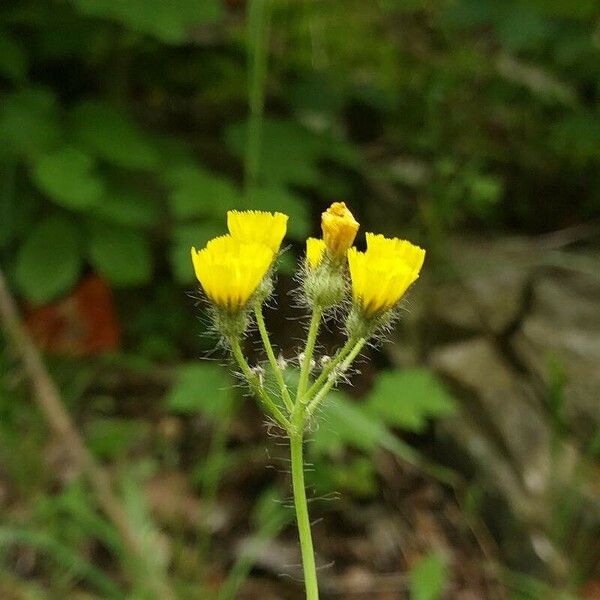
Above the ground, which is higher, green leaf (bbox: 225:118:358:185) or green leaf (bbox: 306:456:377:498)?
green leaf (bbox: 225:118:358:185)

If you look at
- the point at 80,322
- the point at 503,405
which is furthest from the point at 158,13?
the point at 503,405

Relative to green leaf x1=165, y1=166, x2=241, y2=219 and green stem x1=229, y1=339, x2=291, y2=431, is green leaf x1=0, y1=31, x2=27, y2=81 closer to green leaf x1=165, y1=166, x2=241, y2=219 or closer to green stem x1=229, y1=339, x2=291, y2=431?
green leaf x1=165, y1=166, x2=241, y2=219

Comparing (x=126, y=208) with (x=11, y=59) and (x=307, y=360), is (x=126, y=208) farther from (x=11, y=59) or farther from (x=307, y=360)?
(x=307, y=360)

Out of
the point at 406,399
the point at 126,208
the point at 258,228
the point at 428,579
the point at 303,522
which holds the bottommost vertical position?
the point at 303,522

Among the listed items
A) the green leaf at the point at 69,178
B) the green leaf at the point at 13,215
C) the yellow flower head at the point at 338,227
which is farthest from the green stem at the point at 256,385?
the green leaf at the point at 13,215

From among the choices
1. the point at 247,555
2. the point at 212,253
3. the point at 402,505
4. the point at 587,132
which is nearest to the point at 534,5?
the point at 587,132

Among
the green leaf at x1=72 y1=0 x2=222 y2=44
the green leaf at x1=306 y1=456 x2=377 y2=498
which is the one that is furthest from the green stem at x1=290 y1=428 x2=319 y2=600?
the green leaf at x1=72 y1=0 x2=222 y2=44
